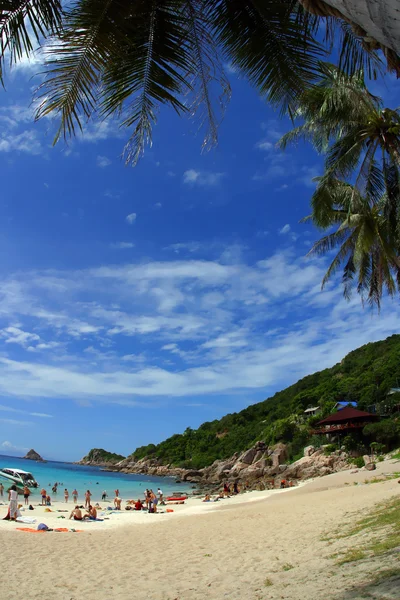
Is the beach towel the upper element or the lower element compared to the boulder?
upper

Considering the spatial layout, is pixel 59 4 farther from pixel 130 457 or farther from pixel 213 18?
pixel 130 457

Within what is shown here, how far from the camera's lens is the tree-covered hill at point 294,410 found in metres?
42.9

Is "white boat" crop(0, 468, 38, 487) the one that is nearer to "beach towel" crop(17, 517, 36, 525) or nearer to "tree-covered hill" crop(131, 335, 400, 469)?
"beach towel" crop(17, 517, 36, 525)

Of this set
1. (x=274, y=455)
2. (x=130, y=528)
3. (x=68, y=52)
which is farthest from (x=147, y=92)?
(x=274, y=455)

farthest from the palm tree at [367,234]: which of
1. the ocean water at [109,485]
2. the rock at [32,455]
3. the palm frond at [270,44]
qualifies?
the rock at [32,455]

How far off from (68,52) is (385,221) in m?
10.6

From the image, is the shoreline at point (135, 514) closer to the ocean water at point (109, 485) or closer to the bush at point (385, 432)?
the bush at point (385, 432)

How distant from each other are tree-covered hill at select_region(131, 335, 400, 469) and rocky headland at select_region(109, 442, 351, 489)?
2.11 metres

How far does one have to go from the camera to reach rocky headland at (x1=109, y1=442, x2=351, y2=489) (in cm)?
3077

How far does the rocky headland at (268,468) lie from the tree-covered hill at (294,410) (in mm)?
2109

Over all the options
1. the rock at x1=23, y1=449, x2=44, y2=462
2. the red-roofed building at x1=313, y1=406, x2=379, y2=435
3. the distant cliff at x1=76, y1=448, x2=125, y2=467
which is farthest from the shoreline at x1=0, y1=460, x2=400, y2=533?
the rock at x1=23, y1=449, x2=44, y2=462

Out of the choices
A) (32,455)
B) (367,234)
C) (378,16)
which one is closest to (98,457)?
(32,455)

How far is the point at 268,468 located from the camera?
121 ft

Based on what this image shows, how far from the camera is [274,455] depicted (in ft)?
127
